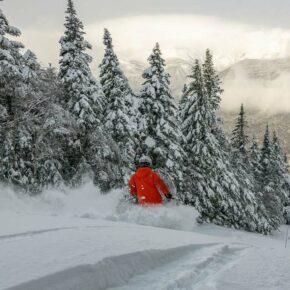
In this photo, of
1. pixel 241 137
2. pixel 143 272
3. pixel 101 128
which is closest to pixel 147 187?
pixel 143 272

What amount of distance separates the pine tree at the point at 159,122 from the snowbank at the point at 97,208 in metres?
11.4

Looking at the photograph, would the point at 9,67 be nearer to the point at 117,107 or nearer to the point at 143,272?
the point at 117,107

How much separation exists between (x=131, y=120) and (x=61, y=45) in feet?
19.3

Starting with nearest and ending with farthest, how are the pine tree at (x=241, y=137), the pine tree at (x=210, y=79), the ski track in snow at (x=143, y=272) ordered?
1. the ski track in snow at (x=143, y=272)
2. the pine tree at (x=210, y=79)
3. the pine tree at (x=241, y=137)

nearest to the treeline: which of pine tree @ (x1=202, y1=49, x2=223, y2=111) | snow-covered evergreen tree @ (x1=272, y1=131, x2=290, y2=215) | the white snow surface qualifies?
pine tree @ (x1=202, y1=49, x2=223, y2=111)

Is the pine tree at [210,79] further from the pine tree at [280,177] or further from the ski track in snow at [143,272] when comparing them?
the ski track in snow at [143,272]

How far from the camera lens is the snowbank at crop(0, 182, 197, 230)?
8945 millimetres

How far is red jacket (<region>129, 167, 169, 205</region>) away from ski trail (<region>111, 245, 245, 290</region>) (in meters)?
5.43

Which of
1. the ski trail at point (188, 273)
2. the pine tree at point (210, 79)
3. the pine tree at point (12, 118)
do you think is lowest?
Result: the ski trail at point (188, 273)

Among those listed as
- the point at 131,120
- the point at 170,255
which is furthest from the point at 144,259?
the point at 131,120

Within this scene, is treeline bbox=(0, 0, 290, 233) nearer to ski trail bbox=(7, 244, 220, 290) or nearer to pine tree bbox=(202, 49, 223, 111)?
pine tree bbox=(202, 49, 223, 111)

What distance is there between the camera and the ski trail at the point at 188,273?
3.62 meters

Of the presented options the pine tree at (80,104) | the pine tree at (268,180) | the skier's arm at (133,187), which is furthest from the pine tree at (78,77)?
the pine tree at (268,180)

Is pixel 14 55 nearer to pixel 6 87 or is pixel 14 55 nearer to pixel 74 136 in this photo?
pixel 6 87
